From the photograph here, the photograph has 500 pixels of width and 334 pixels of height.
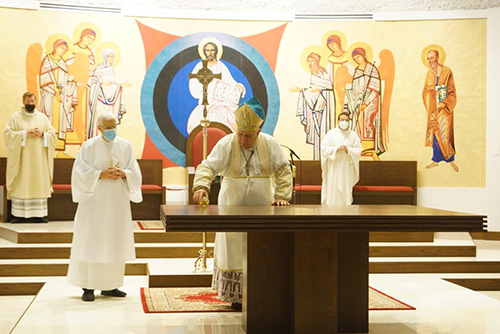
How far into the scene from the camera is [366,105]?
12.2 metres

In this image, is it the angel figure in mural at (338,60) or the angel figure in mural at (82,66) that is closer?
the angel figure in mural at (82,66)

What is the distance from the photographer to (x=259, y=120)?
5465mm

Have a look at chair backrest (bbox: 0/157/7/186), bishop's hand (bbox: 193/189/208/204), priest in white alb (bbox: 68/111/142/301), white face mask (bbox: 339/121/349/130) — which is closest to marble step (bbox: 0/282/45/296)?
priest in white alb (bbox: 68/111/142/301)

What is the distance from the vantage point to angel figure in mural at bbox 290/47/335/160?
12211 millimetres

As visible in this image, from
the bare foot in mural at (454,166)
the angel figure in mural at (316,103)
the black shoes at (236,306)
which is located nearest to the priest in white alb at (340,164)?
the angel figure in mural at (316,103)

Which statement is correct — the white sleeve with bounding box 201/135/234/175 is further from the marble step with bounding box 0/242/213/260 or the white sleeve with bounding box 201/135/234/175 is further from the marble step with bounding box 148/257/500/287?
the marble step with bounding box 0/242/213/260

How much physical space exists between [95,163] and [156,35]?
5.96m

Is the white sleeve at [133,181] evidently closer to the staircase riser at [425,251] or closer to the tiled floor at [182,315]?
the tiled floor at [182,315]

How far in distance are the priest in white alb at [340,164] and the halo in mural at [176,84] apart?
1856mm

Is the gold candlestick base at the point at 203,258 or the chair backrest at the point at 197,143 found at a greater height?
the chair backrest at the point at 197,143

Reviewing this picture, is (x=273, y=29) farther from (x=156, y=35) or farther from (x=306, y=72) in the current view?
(x=156, y=35)

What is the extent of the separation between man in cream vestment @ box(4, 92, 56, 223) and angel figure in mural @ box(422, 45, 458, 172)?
6.73 metres

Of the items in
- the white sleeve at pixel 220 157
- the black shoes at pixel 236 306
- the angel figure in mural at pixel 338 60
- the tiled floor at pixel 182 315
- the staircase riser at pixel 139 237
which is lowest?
the tiled floor at pixel 182 315

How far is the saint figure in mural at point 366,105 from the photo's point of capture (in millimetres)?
12219
